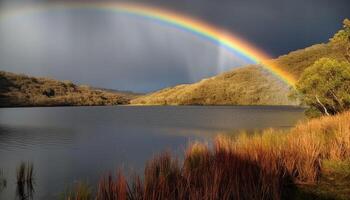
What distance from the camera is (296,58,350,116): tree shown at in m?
32.0

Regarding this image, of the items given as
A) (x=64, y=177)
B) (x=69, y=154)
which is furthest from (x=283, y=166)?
(x=69, y=154)

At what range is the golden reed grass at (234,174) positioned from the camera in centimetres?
739

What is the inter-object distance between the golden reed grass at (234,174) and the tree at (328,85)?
19782 mm

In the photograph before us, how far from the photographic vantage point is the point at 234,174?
9109mm

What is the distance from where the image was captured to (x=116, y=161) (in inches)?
912

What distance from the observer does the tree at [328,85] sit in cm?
3195

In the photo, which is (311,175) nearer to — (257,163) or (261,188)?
(257,163)

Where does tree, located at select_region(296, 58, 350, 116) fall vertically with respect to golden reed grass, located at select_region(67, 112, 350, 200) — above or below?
above

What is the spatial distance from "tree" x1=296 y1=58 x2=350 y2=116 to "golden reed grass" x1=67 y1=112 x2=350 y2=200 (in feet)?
64.9

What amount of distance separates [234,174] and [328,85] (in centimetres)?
2607

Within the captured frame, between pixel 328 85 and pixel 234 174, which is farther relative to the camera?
pixel 328 85

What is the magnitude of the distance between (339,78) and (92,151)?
72.3 feet

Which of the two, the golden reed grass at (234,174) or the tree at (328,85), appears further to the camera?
the tree at (328,85)

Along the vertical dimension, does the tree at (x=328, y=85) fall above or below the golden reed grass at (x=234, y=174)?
above
